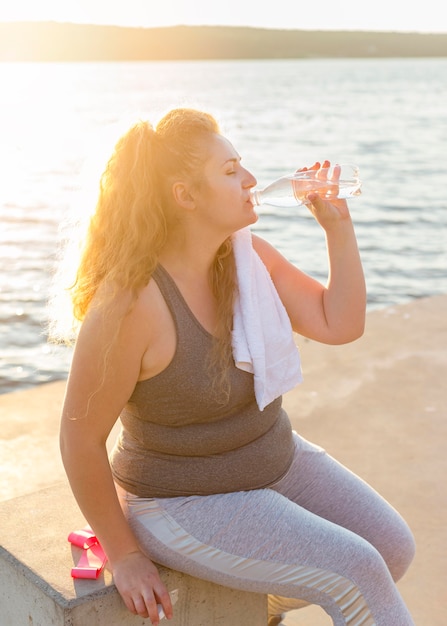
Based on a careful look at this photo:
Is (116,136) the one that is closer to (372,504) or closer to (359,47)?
(372,504)

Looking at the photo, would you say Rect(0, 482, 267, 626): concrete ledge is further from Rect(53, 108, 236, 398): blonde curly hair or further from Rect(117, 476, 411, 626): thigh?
Rect(53, 108, 236, 398): blonde curly hair

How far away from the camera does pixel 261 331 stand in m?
2.27

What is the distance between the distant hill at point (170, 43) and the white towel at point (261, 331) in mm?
44483

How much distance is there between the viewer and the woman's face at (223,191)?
7.13ft

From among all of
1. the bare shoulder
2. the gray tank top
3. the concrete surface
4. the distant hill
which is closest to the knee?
the gray tank top

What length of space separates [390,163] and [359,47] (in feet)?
246

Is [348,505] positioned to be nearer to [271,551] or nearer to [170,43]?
[271,551]

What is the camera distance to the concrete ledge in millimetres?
2035

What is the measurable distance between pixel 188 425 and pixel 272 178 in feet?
55.7

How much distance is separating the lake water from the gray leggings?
2.41 feet

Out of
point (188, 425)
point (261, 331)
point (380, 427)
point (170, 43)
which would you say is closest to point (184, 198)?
point (261, 331)

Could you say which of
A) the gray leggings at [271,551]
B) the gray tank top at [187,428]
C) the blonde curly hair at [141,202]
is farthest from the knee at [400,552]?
the blonde curly hair at [141,202]

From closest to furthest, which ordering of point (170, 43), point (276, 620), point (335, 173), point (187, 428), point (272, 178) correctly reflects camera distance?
point (187, 428) → point (335, 173) → point (276, 620) → point (272, 178) → point (170, 43)

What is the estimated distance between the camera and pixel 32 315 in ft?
27.9
